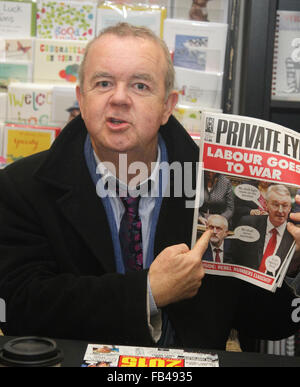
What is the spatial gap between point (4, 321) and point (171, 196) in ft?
1.72

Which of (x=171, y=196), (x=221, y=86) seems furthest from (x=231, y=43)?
(x=171, y=196)

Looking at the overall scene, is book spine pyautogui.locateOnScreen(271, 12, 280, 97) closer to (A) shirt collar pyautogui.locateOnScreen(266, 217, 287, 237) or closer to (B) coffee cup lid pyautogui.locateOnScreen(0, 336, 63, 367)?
(A) shirt collar pyautogui.locateOnScreen(266, 217, 287, 237)

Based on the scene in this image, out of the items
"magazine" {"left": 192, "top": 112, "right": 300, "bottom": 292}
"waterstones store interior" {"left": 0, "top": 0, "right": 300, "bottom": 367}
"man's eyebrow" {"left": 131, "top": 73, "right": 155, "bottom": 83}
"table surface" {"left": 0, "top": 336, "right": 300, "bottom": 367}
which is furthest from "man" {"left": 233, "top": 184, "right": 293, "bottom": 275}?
"waterstones store interior" {"left": 0, "top": 0, "right": 300, "bottom": 367}

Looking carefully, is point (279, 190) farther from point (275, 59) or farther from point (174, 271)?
point (275, 59)

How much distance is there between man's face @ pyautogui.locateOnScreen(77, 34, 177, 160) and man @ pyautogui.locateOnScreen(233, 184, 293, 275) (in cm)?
37

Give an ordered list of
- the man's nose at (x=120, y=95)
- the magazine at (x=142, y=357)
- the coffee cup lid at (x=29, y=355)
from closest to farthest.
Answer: the coffee cup lid at (x=29, y=355)
the magazine at (x=142, y=357)
the man's nose at (x=120, y=95)

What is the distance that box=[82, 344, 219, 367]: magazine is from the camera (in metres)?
0.96

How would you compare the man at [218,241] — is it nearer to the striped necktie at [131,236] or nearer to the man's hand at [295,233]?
the man's hand at [295,233]

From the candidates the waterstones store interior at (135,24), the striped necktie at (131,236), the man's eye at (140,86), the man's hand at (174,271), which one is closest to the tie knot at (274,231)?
the man's hand at (174,271)

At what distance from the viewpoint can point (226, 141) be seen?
4.01ft

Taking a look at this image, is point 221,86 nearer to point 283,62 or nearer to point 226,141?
point 283,62

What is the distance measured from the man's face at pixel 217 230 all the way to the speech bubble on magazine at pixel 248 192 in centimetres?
8

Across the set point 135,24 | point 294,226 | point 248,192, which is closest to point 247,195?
point 248,192

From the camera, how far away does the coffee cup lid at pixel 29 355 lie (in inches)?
32.3
